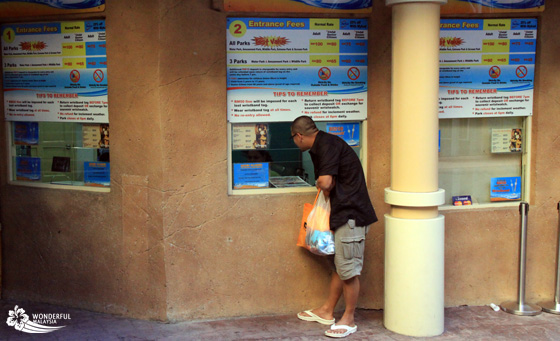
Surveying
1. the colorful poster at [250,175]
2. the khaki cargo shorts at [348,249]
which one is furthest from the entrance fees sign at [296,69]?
the khaki cargo shorts at [348,249]

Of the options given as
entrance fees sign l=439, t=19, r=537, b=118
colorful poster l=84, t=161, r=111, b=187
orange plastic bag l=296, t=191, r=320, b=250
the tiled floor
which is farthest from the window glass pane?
colorful poster l=84, t=161, r=111, b=187

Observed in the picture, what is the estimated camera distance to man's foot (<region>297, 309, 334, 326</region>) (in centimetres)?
610

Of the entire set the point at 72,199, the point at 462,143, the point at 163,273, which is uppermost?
the point at 462,143

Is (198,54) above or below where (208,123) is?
above

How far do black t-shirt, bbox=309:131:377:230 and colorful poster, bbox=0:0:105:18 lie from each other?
2346mm

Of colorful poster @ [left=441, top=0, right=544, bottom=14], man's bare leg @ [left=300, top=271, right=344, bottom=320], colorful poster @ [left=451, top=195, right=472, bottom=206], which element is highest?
colorful poster @ [left=441, top=0, right=544, bottom=14]

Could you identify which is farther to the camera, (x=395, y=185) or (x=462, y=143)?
(x=462, y=143)

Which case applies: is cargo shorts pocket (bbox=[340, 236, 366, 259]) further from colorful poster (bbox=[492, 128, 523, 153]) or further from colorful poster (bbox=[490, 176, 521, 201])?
colorful poster (bbox=[492, 128, 523, 153])

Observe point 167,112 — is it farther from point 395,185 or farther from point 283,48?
point 395,185

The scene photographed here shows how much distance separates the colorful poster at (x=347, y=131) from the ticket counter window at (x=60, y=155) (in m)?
2.08

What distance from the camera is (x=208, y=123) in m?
5.98

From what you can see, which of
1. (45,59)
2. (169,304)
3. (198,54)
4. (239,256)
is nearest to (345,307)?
(239,256)

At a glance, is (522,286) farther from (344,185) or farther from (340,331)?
(344,185)

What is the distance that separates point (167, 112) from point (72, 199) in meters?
1.36
